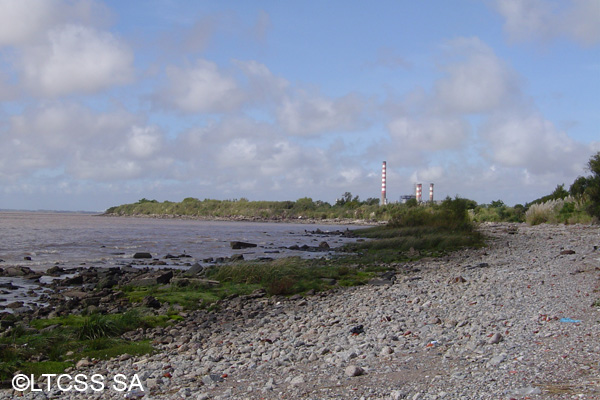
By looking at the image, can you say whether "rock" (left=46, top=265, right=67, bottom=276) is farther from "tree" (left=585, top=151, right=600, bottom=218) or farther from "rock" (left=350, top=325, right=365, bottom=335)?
"tree" (left=585, top=151, right=600, bottom=218)

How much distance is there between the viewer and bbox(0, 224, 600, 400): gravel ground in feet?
17.8

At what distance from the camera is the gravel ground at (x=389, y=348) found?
544 centimetres

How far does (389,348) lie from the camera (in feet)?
23.2

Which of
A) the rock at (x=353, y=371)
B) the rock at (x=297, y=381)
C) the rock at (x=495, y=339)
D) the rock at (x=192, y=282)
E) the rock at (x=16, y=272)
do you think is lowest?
the rock at (x=16, y=272)

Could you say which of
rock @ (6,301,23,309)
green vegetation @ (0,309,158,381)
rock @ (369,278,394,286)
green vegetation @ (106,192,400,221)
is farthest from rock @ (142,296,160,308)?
green vegetation @ (106,192,400,221)

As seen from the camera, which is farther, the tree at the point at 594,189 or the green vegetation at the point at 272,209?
the green vegetation at the point at 272,209

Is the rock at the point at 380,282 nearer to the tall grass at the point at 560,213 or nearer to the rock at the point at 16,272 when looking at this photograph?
the rock at the point at 16,272

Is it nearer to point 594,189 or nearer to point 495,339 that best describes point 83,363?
point 495,339

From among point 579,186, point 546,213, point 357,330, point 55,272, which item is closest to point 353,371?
point 357,330

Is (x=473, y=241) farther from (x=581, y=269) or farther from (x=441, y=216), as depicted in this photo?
(x=581, y=269)

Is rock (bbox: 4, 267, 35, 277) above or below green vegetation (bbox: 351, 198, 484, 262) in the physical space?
below

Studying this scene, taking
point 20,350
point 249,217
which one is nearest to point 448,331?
Answer: point 20,350

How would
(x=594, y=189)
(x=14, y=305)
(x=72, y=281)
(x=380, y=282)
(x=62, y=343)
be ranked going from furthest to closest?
(x=594, y=189)
(x=72, y=281)
(x=380, y=282)
(x=14, y=305)
(x=62, y=343)

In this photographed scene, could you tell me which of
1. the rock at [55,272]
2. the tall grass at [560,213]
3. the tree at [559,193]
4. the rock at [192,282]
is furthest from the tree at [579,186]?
the rock at [55,272]
